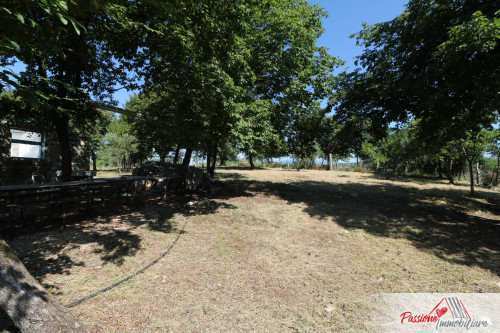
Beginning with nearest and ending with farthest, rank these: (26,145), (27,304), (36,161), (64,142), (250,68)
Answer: (27,304) < (64,142) < (250,68) < (26,145) < (36,161)

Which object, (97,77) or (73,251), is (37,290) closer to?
(73,251)

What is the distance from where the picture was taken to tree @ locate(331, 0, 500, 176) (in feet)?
18.1

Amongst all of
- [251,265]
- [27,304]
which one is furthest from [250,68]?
[27,304]

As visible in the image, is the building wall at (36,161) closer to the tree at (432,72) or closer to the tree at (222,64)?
the tree at (222,64)

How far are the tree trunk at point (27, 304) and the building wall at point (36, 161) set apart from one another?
9193 millimetres

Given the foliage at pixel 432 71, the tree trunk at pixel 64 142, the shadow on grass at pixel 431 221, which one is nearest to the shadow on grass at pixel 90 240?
the tree trunk at pixel 64 142

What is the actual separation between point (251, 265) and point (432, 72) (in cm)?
821

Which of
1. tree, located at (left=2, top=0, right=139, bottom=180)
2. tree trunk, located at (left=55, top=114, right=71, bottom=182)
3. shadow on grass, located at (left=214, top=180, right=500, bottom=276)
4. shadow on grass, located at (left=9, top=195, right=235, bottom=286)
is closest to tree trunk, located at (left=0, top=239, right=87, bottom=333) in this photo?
shadow on grass, located at (left=9, top=195, right=235, bottom=286)

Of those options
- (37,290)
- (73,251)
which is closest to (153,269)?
(37,290)

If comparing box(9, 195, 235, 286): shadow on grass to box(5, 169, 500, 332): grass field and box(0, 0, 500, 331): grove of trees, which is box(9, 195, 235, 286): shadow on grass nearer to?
box(5, 169, 500, 332): grass field

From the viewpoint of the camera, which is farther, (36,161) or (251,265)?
(36,161)

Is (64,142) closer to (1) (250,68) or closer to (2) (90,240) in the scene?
(2) (90,240)

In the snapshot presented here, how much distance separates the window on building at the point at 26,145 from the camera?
27.5 feet

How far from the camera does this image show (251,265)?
3729 mm
